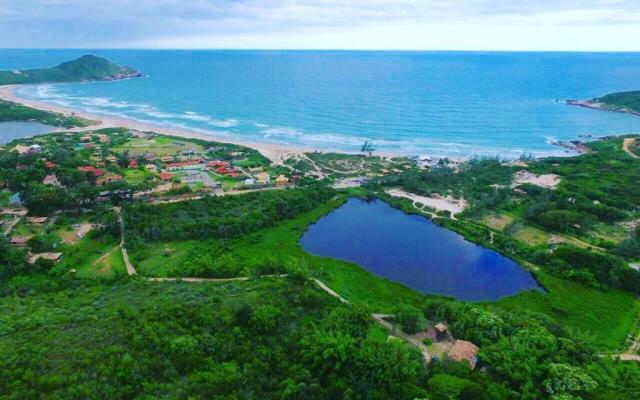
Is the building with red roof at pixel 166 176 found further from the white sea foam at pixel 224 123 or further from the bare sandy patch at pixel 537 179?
the bare sandy patch at pixel 537 179

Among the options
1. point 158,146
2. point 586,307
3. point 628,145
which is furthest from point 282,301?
point 628,145

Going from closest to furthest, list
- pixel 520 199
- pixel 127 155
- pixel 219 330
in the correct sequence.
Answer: pixel 219 330, pixel 520 199, pixel 127 155

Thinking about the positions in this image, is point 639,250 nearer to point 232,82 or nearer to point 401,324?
point 401,324

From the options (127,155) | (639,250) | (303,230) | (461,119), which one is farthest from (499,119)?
(127,155)

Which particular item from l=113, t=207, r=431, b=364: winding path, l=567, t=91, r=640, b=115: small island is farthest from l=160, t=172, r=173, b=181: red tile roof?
l=567, t=91, r=640, b=115: small island

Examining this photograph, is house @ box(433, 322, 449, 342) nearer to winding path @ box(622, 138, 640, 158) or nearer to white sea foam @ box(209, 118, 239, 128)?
winding path @ box(622, 138, 640, 158)


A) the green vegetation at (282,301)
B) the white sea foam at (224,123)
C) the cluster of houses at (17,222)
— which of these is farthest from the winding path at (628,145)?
the cluster of houses at (17,222)
